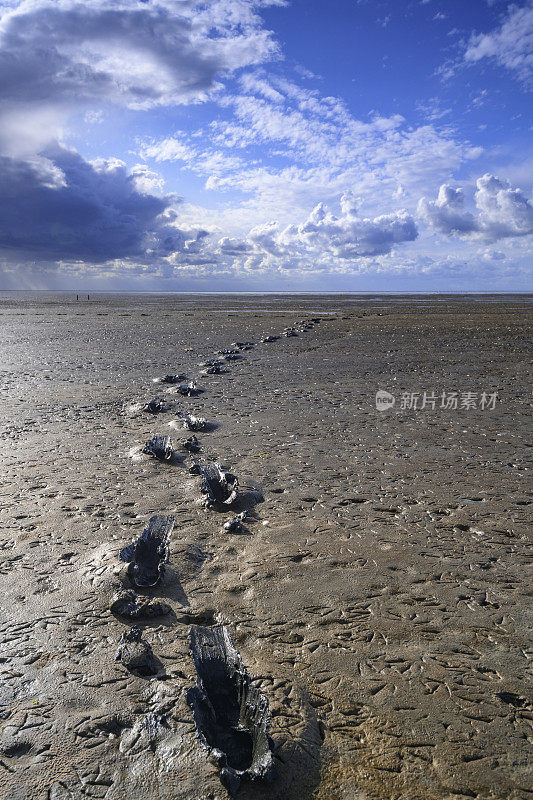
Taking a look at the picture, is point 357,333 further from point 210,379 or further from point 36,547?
point 36,547

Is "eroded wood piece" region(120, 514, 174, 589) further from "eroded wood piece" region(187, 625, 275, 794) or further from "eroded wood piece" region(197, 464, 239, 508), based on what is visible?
"eroded wood piece" region(187, 625, 275, 794)

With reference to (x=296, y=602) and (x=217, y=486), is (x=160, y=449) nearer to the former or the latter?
(x=217, y=486)

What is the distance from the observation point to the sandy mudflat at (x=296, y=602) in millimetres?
2045

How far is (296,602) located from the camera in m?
3.10

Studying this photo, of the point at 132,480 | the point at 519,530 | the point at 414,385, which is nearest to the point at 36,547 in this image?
the point at 132,480

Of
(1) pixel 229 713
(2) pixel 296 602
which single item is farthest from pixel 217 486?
(1) pixel 229 713

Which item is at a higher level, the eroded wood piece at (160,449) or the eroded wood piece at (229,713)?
the eroded wood piece at (160,449)

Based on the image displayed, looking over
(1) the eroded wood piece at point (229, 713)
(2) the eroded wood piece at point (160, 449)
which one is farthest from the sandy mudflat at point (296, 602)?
(2) the eroded wood piece at point (160, 449)

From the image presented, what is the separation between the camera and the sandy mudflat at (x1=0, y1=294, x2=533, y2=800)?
2045 mm

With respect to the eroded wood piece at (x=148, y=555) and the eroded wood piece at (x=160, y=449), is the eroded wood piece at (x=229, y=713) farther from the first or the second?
the eroded wood piece at (x=160, y=449)

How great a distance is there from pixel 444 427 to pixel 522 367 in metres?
6.23

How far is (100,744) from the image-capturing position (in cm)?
213

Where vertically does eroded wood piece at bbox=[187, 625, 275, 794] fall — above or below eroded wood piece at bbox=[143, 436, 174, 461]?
below

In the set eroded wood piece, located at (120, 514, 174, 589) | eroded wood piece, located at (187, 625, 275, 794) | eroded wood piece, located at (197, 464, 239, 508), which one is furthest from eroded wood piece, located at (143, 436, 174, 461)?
eroded wood piece, located at (187, 625, 275, 794)
